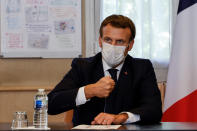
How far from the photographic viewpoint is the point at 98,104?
2.34 metres

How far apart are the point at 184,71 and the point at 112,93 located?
1.10m

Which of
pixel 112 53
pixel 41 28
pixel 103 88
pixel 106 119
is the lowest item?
pixel 106 119

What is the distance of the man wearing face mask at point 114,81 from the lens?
2.25 meters

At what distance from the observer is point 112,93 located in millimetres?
2371

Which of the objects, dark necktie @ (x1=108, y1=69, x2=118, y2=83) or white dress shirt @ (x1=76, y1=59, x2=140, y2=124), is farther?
dark necktie @ (x1=108, y1=69, x2=118, y2=83)

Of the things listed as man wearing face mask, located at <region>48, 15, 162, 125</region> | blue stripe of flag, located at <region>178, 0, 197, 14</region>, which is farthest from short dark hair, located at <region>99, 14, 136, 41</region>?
blue stripe of flag, located at <region>178, 0, 197, 14</region>

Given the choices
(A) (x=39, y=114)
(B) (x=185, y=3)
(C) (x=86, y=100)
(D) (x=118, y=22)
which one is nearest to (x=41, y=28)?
(B) (x=185, y=3)

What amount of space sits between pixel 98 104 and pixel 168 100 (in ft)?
3.71

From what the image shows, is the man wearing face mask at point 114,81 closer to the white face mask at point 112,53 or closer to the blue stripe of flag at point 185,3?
the white face mask at point 112,53

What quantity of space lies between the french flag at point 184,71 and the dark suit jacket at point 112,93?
0.82 meters

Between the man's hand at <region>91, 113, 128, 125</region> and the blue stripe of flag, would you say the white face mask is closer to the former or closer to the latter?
the man's hand at <region>91, 113, 128, 125</region>

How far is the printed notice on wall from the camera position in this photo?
3.94 meters

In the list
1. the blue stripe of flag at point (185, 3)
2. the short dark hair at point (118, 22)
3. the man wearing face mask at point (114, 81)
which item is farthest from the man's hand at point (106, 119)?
the blue stripe of flag at point (185, 3)

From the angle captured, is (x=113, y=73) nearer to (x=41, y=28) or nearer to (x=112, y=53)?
(x=112, y=53)
